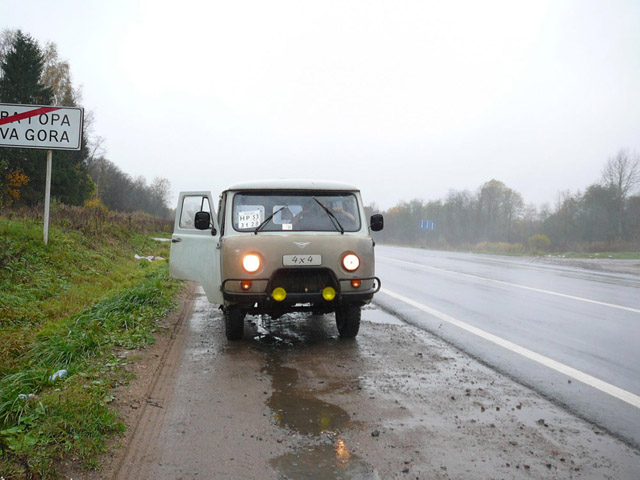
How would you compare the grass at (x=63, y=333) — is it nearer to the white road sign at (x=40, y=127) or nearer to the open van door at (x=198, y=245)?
the open van door at (x=198, y=245)

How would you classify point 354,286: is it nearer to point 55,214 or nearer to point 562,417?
point 562,417

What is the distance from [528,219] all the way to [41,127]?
68.7 meters

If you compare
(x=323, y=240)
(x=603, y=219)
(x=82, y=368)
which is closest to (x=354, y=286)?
(x=323, y=240)

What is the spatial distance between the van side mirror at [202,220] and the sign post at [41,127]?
5.39 m

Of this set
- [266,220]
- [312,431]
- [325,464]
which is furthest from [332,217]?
[325,464]

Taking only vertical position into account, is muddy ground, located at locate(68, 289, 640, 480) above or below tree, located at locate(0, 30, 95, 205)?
below

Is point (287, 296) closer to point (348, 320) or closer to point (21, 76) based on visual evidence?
point (348, 320)

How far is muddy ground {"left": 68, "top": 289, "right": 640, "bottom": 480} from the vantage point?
10.1 feet

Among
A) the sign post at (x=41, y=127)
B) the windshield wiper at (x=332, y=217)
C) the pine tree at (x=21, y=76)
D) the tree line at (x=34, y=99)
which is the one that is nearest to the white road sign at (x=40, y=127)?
the sign post at (x=41, y=127)

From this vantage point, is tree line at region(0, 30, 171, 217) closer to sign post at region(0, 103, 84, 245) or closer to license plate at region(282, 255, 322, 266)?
sign post at region(0, 103, 84, 245)

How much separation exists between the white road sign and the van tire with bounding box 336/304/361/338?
7.16 meters

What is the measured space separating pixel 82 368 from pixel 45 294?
15.4ft

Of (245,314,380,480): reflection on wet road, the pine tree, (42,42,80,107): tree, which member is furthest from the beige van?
(42,42,80,107): tree

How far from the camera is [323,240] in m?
5.90
